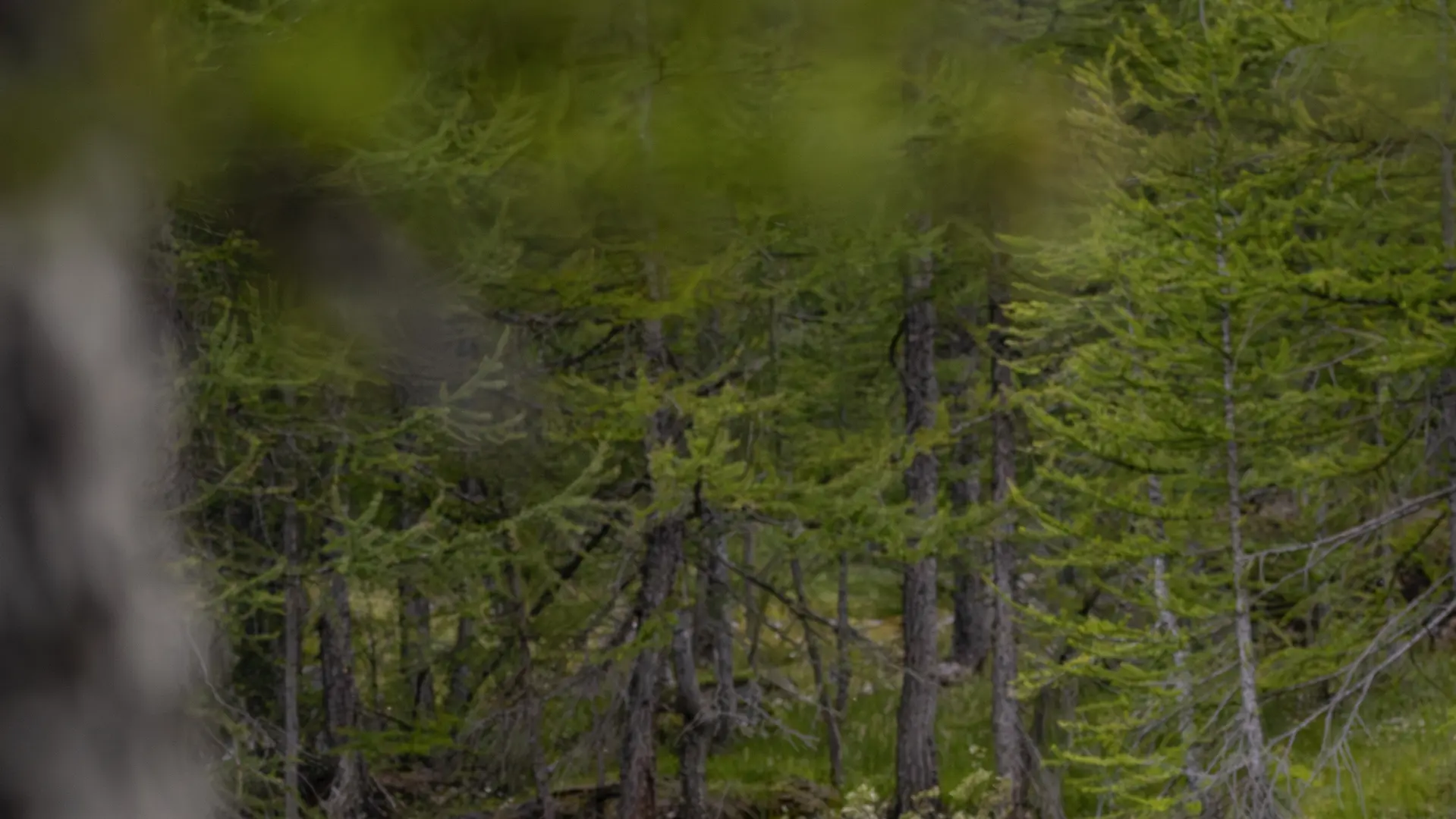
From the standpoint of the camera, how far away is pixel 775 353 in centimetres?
1177

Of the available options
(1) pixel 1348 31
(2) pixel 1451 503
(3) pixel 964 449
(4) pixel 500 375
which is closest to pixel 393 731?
(4) pixel 500 375

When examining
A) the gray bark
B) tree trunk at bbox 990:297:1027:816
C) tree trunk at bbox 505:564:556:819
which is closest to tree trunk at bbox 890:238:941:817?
tree trunk at bbox 990:297:1027:816

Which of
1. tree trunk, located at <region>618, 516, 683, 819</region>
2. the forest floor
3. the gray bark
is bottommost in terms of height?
the forest floor

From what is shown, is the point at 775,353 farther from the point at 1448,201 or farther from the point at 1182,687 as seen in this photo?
the point at 1448,201

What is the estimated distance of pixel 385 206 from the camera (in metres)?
3.70

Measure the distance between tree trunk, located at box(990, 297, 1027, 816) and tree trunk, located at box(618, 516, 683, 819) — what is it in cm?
341

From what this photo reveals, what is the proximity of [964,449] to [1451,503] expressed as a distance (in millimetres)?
8731

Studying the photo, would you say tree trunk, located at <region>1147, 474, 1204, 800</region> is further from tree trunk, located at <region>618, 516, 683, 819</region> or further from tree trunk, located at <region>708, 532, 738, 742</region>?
tree trunk, located at <region>618, 516, 683, 819</region>

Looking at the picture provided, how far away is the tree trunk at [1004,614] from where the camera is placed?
37.2 ft

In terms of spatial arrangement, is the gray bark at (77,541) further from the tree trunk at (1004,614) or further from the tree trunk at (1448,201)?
the tree trunk at (1004,614)

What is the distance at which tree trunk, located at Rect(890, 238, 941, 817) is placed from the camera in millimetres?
11414

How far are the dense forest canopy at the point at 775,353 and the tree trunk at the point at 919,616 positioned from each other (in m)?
0.06

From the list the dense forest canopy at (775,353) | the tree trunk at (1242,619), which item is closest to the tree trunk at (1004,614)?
the dense forest canopy at (775,353)

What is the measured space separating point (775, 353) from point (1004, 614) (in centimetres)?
324
